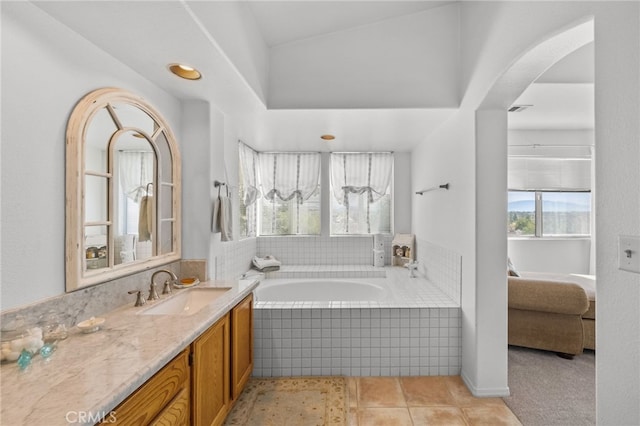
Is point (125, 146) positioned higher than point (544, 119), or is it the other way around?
point (544, 119)

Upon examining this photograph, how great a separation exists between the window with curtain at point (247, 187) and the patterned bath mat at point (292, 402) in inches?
71.3

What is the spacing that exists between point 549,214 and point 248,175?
169 inches

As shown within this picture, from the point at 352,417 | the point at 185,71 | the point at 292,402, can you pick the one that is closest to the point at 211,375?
the point at 292,402

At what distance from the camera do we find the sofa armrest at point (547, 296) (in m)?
2.71

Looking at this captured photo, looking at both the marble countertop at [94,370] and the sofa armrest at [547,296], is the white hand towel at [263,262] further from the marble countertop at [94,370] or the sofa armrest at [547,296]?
the sofa armrest at [547,296]

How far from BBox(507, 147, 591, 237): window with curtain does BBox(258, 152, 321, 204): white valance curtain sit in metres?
2.81

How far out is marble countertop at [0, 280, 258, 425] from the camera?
83cm

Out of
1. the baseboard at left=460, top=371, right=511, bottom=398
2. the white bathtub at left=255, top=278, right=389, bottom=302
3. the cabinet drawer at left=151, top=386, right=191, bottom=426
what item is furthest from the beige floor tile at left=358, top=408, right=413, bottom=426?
the white bathtub at left=255, top=278, right=389, bottom=302

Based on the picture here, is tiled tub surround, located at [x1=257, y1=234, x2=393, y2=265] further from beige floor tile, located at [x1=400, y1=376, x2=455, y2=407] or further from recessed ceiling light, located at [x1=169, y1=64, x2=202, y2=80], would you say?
recessed ceiling light, located at [x1=169, y1=64, x2=202, y2=80]

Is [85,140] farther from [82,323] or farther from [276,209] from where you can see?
[276,209]

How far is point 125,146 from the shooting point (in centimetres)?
184

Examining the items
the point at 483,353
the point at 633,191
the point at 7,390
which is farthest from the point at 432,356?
the point at 7,390

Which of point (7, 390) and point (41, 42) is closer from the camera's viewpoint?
point (7, 390)

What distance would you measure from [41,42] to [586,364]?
4224 millimetres
